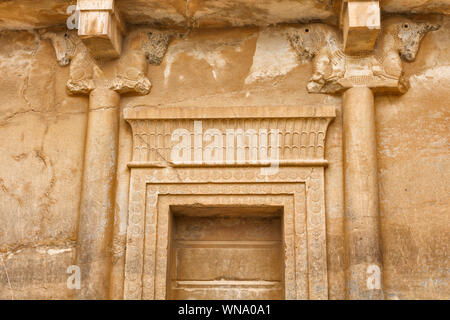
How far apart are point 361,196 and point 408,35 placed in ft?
4.76

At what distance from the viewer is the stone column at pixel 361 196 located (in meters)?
3.93

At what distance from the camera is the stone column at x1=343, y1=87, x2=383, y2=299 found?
3.93 meters

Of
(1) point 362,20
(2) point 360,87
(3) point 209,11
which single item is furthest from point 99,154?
(1) point 362,20

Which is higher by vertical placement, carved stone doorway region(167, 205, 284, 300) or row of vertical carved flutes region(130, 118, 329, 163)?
row of vertical carved flutes region(130, 118, 329, 163)

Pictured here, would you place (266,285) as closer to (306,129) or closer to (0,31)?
(306,129)

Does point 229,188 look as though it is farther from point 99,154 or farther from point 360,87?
point 360,87

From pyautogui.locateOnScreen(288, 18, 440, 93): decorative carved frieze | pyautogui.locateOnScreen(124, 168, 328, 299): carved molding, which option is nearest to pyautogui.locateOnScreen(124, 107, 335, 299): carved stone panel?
pyautogui.locateOnScreen(124, 168, 328, 299): carved molding

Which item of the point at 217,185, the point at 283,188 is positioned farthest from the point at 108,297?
the point at 283,188

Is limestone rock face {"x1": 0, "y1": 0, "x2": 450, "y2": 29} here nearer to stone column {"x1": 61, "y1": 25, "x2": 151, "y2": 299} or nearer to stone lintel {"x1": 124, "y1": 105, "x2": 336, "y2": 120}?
stone column {"x1": 61, "y1": 25, "x2": 151, "y2": 299}

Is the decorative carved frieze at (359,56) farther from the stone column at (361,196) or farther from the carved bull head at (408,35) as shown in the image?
the stone column at (361,196)

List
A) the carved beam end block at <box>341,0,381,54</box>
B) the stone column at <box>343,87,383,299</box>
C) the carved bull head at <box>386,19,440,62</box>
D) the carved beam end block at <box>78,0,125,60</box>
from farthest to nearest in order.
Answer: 1. the carved bull head at <box>386,19,440,62</box>
2. the carved beam end block at <box>78,0,125,60</box>
3. the carved beam end block at <box>341,0,381,54</box>
4. the stone column at <box>343,87,383,299</box>

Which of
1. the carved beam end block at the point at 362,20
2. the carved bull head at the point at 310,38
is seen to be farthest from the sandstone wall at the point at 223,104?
the carved beam end block at the point at 362,20

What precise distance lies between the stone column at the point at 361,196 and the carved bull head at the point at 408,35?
19.8 inches
